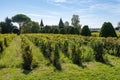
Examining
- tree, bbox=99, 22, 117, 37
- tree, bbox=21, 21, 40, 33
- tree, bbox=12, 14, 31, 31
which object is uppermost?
tree, bbox=12, 14, 31, 31

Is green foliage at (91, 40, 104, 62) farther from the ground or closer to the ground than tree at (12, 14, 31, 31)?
closer to the ground

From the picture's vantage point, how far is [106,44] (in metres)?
18.1

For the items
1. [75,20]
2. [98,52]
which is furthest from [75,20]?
[98,52]

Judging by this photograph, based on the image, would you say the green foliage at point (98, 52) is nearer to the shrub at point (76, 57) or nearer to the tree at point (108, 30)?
the shrub at point (76, 57)

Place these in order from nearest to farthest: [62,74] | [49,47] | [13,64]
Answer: [62,74] → [13,64] → [49,47]

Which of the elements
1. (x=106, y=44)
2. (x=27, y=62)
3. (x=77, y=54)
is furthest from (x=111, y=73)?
(x=106, y=44)

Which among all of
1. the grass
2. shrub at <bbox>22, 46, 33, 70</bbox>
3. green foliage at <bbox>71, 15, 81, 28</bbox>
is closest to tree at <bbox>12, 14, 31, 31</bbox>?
green foliage at <bbox>71, 15, 81, 28</bbox>

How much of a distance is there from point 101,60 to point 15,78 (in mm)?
6327

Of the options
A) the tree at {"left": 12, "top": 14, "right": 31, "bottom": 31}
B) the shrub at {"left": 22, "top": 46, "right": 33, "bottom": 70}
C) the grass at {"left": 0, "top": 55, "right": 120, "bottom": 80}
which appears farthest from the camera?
the tree at {"left": 12, "top": 14, "right": 31, "bottom": 31}

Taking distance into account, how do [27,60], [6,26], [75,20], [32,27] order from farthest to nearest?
1. [75,20]
2. [6,26]
3. [32,27]
4. [27,60]

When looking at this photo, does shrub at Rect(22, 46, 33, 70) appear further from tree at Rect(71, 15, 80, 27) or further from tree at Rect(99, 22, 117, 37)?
tree at Rect(71, 15, 80, 27)

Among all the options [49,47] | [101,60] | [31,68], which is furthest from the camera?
[49,47]

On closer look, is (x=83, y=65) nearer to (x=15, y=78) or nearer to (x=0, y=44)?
(x=15, y=78)

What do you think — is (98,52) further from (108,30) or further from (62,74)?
(108,30)
